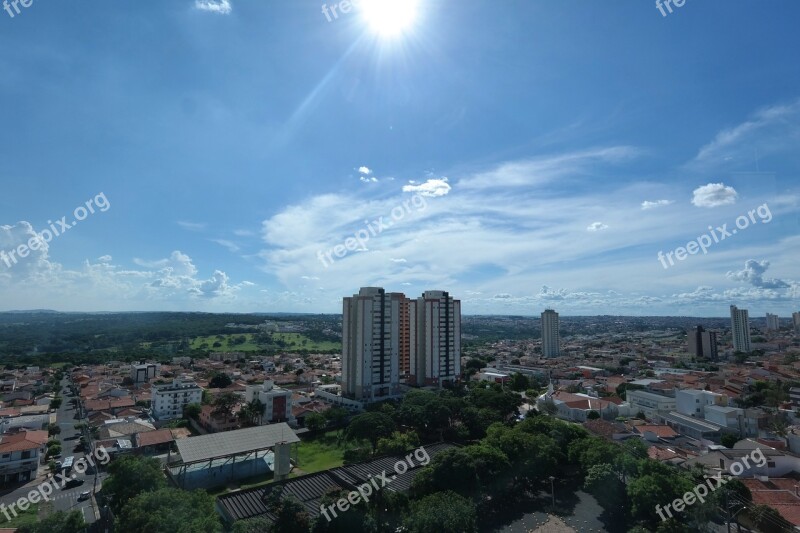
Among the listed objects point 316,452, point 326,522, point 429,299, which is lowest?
point 316,452

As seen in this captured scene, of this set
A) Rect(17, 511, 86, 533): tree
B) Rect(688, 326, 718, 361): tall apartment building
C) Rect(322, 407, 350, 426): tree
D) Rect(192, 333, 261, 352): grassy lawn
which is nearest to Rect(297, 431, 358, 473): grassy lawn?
Rect(322, 407, 350, 426): tree

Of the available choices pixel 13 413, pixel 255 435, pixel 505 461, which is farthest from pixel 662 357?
pixel 13 413

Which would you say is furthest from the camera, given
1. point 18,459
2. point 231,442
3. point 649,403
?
point 649,403

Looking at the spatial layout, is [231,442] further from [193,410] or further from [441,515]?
[193,410]

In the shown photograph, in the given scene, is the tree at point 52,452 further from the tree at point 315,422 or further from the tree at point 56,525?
the tree at point 56,525

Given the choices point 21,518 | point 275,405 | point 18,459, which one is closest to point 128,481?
point 21,518

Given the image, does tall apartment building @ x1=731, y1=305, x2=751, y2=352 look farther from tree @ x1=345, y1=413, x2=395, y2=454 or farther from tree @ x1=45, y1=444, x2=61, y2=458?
tree @ x1=45, y1=444, x2=61, y2=458

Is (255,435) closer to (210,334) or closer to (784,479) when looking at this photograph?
(784,479)
